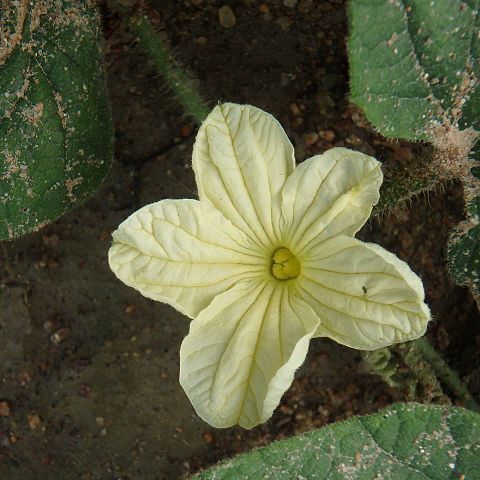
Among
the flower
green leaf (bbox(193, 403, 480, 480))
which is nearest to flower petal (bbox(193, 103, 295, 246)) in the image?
the flower

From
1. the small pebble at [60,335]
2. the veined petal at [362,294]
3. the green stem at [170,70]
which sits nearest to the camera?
the veined petal at [362,294]

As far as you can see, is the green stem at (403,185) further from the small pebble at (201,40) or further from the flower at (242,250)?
the small pebble at (201,40)

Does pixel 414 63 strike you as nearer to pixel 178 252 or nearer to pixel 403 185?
pixel 403 185

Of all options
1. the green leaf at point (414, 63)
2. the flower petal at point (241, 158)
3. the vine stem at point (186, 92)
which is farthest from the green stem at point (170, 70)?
the green leaf at point (414, 63)

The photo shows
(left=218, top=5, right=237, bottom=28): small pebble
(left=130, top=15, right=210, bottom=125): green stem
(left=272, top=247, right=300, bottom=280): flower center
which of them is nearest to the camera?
(left=272, top=247, right=300, bottom=280): flower center

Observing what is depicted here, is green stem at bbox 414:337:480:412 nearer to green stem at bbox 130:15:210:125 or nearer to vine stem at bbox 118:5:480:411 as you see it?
vine stem at bbox 118:5:480:411

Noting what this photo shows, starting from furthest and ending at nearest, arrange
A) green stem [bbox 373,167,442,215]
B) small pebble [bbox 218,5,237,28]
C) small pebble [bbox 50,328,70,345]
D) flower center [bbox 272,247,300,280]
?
small pebble [bbox 50,328,70,345], small pebble [bbox 218,5,237,28], green stem [bbox 373,167,442,215], flower center [bbox 272,247,300,280]

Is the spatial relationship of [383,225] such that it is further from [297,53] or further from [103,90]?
[103,90]
